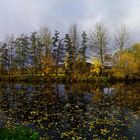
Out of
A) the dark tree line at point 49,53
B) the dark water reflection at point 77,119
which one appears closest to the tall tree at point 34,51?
the dark tree line at point 49,53

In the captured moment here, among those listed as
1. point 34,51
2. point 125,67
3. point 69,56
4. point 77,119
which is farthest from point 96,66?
point 77,119

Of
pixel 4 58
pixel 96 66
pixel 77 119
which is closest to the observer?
pixel 77 119

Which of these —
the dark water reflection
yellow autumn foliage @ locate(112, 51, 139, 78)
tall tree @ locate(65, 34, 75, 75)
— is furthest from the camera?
tall tree @ locate(65, 34, 75, 75)

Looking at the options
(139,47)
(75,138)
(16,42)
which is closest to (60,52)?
(16,42)

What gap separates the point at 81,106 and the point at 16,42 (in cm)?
5646

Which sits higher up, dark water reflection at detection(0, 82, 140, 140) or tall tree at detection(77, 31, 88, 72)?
tall tree at detection(77, 31, 88, 72)

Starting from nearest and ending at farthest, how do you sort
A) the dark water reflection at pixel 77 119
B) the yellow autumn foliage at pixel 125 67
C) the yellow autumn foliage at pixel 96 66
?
1. the dark water reflection at pixel 77 119
2. the yellow autumn foliage at pixel 125 67
3. the yellow autumn foliage at pixel 96 66

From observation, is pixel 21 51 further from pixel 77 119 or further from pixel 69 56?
pixel 77 119

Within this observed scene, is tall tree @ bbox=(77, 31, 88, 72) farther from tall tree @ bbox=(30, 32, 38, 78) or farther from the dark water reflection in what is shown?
the dark water reflection

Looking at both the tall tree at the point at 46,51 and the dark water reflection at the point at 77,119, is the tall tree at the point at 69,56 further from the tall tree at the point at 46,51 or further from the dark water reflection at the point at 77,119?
the dark water reflection at the point at 77,119

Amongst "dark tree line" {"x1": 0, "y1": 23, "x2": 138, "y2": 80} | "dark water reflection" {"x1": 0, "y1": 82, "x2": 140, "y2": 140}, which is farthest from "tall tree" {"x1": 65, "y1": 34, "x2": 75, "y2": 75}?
"dark water reflection" {"x1": 0, "y1": 82, "x2": 140, "y2": 140}

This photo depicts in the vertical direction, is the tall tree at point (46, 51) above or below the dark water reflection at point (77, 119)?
above

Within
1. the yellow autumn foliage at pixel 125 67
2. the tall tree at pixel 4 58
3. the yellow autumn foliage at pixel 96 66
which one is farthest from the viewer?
the tall tree at pixel 4 58

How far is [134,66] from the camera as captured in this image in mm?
68500
